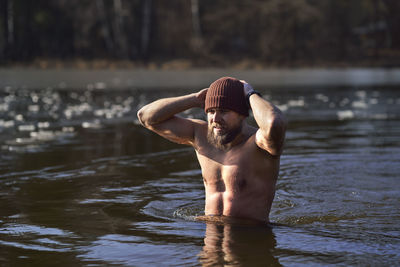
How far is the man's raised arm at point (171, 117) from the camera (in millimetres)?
5098

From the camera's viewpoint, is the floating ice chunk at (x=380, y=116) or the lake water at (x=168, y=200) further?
the floating ice chunk at (x=380, y=116)

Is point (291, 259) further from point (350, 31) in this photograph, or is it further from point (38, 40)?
point (350, 31)

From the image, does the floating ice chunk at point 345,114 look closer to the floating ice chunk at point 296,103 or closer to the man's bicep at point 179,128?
the floating ice chunk at point 296,103

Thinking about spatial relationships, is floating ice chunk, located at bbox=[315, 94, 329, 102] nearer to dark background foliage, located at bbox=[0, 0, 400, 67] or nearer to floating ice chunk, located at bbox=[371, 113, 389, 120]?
floating ice chunk, located at bbox=[371, 113, 389, 120]

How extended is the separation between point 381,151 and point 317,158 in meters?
1.08

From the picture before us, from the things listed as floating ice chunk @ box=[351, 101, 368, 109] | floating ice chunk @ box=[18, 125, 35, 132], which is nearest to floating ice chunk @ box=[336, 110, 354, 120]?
floating ice chunk @ box=[351, 101, 368, 109]

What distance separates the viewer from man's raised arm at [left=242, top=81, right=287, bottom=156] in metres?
4.43

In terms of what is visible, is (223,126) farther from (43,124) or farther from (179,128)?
(43,124)

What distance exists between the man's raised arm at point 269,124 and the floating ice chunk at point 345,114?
9581mm

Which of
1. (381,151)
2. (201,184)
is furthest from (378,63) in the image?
(201,184)

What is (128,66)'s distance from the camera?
132 ft

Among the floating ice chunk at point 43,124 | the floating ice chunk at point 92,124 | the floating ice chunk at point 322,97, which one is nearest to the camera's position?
the floating ice chunk at point 43,124

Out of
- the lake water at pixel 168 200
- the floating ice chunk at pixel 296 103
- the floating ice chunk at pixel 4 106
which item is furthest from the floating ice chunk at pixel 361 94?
the floating ice chunk at pixel 4 106

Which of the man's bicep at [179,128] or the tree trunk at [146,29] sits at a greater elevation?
the tree trunk at [146,29]
